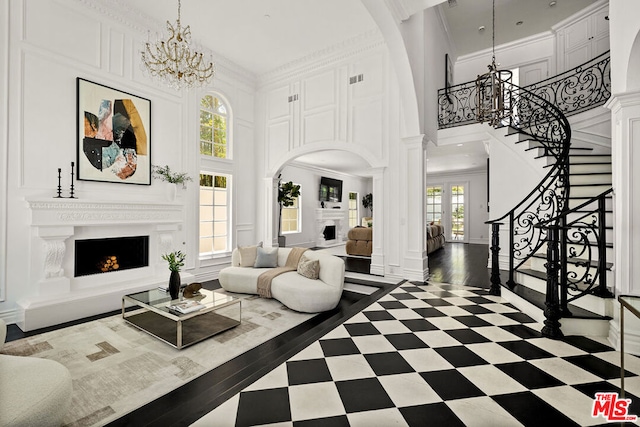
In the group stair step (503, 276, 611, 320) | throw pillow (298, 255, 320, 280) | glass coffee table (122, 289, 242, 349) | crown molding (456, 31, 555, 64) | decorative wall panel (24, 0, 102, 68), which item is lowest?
glass coffee table (122, 289, 242, 349)

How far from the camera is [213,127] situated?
642 cm

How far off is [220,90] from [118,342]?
5.35 metres

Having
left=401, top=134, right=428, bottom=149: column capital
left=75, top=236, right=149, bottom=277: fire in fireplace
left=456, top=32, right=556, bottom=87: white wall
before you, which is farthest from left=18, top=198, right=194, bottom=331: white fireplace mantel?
left=456, top=32, right=556, bottom=87: white wall

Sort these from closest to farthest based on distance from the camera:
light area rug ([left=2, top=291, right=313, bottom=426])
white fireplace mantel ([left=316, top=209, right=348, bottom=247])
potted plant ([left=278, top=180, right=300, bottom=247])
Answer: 1. light area rug ([left=2, top=291, right=313, bottom=426])
2. potted plant ([left=278, top=180, right=300, bottom=247])
3. white fireplace mantel ([left=316, top=209, right=348, bottom=247])

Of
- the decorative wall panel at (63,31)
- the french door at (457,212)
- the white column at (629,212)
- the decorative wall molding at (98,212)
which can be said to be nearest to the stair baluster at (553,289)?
the white column at (629,212)

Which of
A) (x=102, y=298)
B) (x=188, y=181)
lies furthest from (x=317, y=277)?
(x=188, y=181)

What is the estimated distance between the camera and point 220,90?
252 inches

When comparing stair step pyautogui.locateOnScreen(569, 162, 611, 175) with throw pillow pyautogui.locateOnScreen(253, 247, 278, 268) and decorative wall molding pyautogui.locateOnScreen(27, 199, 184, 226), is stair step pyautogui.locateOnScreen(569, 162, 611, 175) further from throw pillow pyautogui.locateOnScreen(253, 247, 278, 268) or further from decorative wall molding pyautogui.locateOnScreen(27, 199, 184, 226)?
decorative wall molding pyautogui.locateOnScreen(27, 199, 184, 226)

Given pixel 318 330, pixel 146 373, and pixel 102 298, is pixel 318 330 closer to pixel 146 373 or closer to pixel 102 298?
pixel 146 373

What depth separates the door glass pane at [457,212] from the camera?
11.6 meters

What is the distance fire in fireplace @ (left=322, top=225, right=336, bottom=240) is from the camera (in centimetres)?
1112

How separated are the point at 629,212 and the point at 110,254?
6.47 meters

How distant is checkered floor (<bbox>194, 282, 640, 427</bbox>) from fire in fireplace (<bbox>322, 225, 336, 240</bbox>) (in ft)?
25.9

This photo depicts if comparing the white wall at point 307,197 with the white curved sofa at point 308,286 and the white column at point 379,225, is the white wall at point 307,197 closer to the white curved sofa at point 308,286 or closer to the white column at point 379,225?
the white column at point 379,225
